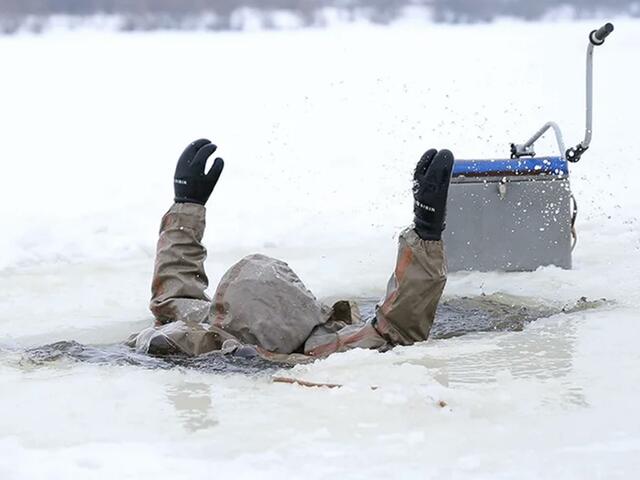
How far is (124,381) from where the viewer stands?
3.72m

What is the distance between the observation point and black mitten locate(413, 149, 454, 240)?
159 inches

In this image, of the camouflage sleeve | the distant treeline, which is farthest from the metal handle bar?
the distant treeline

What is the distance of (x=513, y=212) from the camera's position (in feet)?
18.3

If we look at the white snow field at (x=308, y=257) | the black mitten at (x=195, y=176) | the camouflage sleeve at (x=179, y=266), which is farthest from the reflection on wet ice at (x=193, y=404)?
the black mitten at (x=195, y=176)

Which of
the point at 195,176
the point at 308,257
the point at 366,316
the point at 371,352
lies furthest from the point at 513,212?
the point at 371,352

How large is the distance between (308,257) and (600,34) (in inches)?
78.2

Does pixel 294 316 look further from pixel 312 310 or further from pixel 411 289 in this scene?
pixel 411 289

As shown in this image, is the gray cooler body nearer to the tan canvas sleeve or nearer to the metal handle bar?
the metal handle bar

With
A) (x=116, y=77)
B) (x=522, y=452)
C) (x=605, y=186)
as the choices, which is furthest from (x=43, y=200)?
(x=116, y=77)

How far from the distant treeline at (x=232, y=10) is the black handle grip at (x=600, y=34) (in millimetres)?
17080

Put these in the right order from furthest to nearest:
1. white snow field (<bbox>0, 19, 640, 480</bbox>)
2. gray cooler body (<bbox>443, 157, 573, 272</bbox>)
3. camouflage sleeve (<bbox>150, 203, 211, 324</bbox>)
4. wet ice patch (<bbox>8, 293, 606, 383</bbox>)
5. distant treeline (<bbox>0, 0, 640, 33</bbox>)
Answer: distant treeline (<bbox>0, 0, 640, 33</bbox>) < gray cooler body (<bbox>443, 157, 573, 272</bbox>) < camouflage sleeve (<bbox>150, 203, 211, 324</bbox>) < wet ice patch (<bbox>8, 293, 606, 383</bbox>) < white snow field (<bbox>0, 19, 640, 480</bbox>)

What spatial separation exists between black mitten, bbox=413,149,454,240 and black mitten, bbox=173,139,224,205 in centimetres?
108

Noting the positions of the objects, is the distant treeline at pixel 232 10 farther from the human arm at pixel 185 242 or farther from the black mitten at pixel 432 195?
the black mitten at pixel 432 195

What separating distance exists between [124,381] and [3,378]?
42cm
